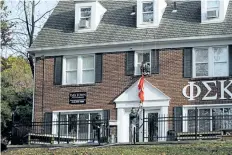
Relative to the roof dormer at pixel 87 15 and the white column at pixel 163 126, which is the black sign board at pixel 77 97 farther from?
the white column at pixel 163 126

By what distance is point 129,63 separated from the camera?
28047mm

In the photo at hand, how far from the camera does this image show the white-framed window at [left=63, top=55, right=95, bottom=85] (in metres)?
28.7

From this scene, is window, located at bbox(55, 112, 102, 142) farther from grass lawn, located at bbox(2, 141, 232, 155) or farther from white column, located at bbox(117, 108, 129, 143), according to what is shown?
grass lawn, located at bbox(2, 141, 232, 155)

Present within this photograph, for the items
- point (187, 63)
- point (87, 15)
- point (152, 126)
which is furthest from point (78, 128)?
point (187, 63)

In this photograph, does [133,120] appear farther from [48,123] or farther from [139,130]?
[48,123]

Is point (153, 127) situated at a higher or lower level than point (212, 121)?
lower

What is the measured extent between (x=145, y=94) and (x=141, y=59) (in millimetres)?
1738

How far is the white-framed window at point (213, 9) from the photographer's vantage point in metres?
27.7

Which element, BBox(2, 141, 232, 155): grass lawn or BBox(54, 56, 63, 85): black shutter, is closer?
BBox(2, 141, 232, 155): grass lawn

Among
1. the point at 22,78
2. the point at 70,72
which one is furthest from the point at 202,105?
the point at 22,78

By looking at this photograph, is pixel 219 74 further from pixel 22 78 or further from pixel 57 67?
pixel 22 78

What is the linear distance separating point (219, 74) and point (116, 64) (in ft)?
16.0

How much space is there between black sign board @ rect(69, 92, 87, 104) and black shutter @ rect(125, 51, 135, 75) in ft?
7.66

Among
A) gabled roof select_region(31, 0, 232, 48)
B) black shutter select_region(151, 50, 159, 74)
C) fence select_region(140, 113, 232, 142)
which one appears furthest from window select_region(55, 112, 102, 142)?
gabled roof select_region(31, 0, 232, 48)
